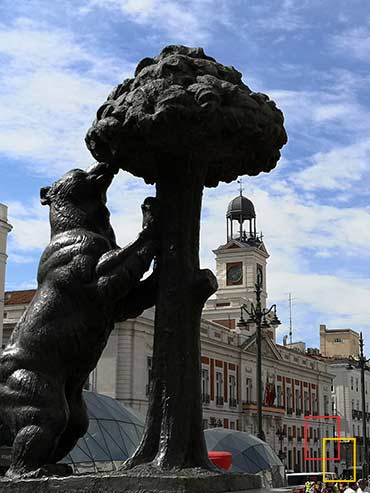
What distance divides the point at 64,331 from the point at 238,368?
42300mm

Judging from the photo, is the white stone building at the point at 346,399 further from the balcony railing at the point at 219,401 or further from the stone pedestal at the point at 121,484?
the stone pedestal at the point at 121,484

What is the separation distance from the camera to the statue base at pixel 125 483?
3.93 metres

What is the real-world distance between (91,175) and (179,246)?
2.41ft

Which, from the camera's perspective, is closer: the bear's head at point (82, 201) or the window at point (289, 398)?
the bear's head at point (82, 201)

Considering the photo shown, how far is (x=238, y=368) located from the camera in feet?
151

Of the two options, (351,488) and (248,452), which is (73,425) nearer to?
(351,488)

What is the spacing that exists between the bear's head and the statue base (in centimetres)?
143

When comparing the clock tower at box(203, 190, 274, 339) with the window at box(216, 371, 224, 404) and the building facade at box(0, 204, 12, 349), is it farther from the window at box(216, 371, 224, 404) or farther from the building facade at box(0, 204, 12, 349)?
the building facade at box(0, 204, 12, 349)

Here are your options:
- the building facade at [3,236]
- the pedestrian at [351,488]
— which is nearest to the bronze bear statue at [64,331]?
the pedestrian at [351,488]

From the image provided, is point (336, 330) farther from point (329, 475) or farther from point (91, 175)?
point (91, 175)

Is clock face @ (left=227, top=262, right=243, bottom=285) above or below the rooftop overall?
above

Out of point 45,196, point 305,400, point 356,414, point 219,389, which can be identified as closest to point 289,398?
point 305,400

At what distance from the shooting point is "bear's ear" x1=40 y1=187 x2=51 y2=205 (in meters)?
4.95

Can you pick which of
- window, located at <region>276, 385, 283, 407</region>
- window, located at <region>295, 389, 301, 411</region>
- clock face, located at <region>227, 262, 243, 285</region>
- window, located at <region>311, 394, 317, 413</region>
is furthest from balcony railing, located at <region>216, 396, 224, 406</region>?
clock face, located at <region>227, 262, 243, 285</region>
